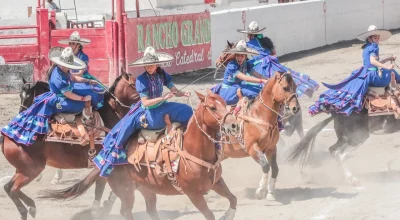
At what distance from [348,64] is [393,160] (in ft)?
36.4

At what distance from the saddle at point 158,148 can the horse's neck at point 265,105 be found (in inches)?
86.5

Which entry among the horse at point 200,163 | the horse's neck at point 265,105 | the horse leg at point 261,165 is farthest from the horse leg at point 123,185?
the horse's neck at point 265,105

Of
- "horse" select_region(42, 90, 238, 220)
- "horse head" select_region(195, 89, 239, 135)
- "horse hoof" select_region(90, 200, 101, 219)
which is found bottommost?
"horse hoof" select_region(90, 200, 101, 219)

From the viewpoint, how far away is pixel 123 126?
33.0 feet

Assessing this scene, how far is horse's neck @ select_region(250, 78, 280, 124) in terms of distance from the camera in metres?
11.6

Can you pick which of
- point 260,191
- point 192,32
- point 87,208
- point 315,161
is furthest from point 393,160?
point 192,32

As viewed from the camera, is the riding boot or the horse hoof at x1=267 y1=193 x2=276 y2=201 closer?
the riding boot

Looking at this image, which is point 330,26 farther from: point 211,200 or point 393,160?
point 211,200

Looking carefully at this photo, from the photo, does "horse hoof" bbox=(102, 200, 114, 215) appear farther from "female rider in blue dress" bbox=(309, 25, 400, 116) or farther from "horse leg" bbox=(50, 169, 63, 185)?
"female rider in blue dress" bbox=(309, 25, 400, 116)

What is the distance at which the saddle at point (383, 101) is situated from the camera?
42.4 feet

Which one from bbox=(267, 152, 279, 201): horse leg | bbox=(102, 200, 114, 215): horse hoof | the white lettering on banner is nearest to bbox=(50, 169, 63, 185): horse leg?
bbox=(102, 200, 114, 215): horse hoof

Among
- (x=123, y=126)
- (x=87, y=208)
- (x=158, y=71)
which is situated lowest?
(x=87, y=208)

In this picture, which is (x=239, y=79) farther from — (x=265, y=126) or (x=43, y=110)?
(x=43, y=110)

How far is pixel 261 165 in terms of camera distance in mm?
11820
